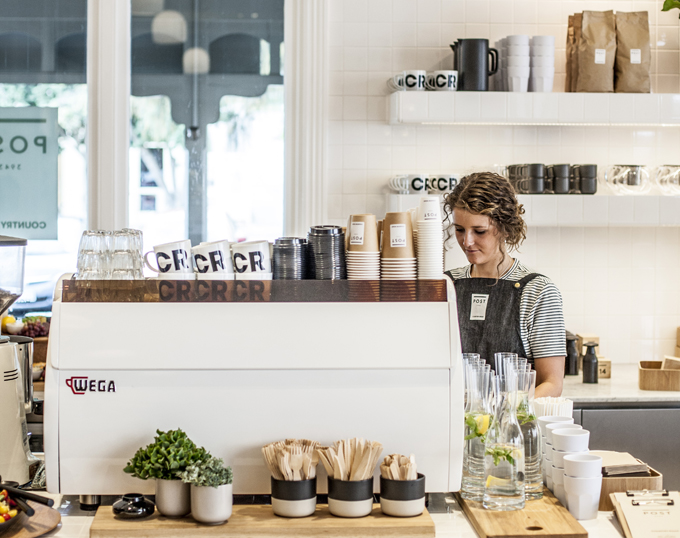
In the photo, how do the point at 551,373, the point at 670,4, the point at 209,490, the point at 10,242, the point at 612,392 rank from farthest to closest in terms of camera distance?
the point at 670,4 → the point at 612,392 → the point at 551,373 → the point at 10,242 → the point at 209,490

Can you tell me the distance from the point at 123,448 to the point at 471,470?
73 centimetres

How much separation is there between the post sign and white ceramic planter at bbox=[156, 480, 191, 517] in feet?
8.85

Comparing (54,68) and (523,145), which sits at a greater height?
(54,68)

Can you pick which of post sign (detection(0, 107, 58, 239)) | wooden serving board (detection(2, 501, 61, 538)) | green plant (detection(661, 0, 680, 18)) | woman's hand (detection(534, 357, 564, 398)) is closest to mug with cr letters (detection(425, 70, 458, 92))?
green plant (detection(661, 0, 680, 18))

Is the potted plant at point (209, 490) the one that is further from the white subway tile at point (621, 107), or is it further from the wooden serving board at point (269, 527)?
the white subway tile at point (621, 107)

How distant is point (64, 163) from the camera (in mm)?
3838

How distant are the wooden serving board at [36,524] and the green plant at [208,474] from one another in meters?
0.27

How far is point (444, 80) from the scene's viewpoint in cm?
344

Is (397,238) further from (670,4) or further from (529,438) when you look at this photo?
(670,4)

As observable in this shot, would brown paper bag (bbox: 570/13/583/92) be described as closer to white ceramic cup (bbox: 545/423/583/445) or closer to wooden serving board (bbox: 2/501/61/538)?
white ceramic cup (bbox: 545/423/583/445)

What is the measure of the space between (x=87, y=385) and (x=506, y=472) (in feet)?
2.84

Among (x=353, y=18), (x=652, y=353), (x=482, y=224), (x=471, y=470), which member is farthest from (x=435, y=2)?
(x=471, y=470)

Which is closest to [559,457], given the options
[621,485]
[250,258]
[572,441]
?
[572,441]

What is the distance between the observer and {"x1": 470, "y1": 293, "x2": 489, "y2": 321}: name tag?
2.44 m
